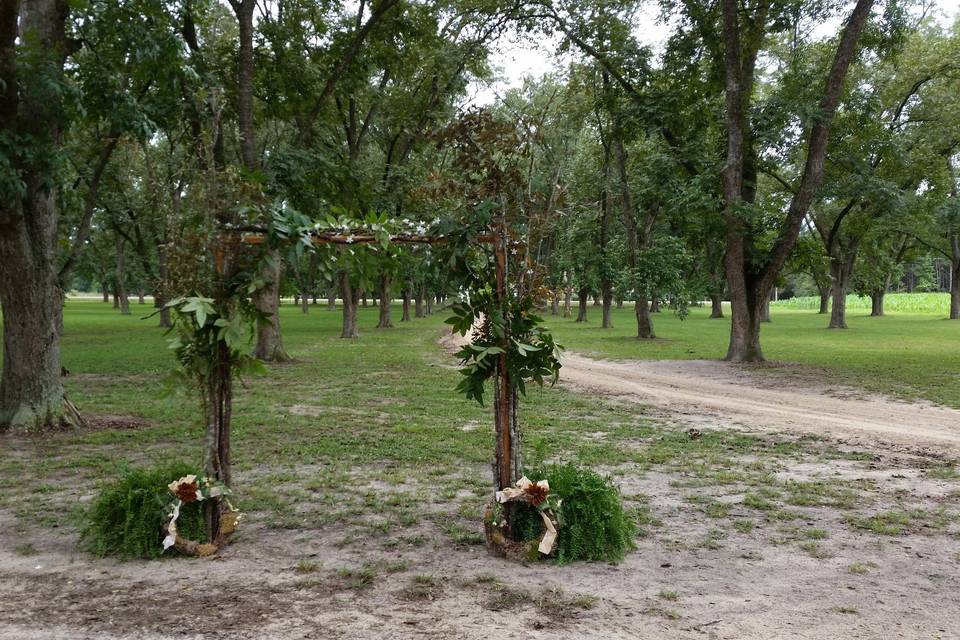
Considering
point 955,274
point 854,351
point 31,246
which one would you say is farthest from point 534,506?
point 955,274

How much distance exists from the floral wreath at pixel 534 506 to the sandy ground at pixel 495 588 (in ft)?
0.36

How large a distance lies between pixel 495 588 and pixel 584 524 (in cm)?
87

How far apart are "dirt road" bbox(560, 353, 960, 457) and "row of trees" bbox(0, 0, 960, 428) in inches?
88.4

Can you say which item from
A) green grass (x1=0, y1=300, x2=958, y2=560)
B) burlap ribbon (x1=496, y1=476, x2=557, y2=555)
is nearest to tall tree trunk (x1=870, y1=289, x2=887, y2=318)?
green grass (x1=0, y1=300, x2=958, y2=560)

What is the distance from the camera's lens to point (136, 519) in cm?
480

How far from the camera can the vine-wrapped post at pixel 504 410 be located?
16.0ft

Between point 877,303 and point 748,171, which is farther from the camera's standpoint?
point 877,303

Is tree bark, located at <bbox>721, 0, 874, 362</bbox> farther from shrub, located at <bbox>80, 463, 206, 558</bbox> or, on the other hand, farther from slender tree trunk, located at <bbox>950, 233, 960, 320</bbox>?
slender tree trunk, located at <bbox>950, 233, 960, 320</bbox>

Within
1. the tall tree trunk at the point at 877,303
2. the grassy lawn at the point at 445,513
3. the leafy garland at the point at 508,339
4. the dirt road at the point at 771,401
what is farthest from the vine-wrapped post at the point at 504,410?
the tall tree trunk at the point at 877,303

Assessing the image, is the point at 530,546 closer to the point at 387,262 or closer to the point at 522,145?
the point at 387,262

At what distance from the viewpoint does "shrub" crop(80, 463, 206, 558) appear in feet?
15.6

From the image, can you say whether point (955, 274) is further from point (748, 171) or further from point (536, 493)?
point (536, 493)

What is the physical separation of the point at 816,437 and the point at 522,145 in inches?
248

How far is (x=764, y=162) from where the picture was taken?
56.4 feet
